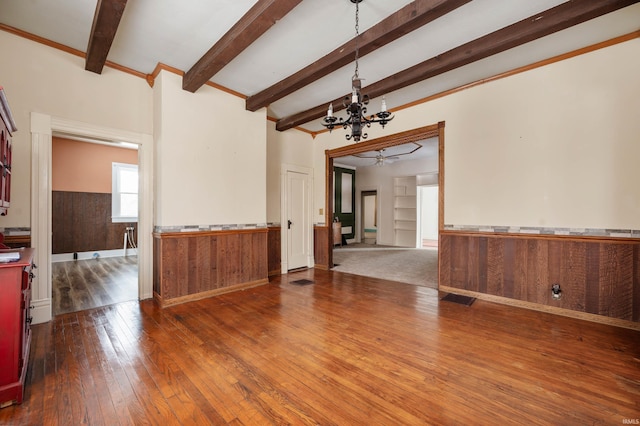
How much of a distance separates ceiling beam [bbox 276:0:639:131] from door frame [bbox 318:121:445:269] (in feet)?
3.07

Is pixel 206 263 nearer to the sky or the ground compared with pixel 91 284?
nearer to the sky

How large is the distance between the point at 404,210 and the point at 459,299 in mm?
6043

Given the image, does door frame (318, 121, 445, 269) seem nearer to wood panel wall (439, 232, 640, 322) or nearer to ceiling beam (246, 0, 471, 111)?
wood panel wall (439, 232, 640, 322)

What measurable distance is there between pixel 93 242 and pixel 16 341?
6.26 m

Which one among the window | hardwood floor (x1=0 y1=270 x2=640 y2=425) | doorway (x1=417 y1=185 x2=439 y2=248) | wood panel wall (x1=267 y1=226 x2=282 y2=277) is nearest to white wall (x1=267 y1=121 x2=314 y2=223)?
wood panel wall (x1=267 y1=226 x2=282 y2=277)

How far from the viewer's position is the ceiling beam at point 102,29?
2.32 meters

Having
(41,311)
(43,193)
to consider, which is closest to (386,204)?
(43,193)

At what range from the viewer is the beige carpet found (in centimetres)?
494

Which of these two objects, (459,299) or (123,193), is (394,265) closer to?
(459,299)

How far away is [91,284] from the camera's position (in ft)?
14.6

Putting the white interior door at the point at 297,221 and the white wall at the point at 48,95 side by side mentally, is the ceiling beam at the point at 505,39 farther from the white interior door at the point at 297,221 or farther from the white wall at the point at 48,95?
the white wall at the point at 48,95

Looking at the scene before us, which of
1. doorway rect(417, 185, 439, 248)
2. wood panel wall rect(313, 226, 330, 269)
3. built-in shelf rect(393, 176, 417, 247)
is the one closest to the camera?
wood panel wall rect(313, 226, 330, 269)

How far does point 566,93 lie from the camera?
323cm

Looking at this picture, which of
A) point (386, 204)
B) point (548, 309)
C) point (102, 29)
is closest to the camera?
point (102, 29)
